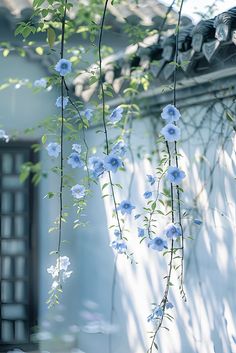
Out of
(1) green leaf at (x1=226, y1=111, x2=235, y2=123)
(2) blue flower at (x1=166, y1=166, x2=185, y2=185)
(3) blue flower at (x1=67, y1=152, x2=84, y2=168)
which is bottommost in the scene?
(2) blue flower at (x1=166, y1=166, x2=185, y2=185)

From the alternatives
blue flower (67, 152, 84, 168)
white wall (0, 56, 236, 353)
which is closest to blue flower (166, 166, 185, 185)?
blue flower (67, 152, 84, 168)

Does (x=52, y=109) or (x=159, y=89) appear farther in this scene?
(x=52, y=109)

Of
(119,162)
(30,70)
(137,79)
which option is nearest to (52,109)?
(30,70)

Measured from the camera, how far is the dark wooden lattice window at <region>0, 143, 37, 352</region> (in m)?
6.24

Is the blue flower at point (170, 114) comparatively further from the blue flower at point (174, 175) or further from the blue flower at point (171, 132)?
the blue flower at point (174, 175)

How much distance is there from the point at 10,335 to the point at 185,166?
8.57 feet

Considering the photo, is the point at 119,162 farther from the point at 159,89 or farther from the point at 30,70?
the point at 30,70

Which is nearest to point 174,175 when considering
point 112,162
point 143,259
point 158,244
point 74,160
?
point 112,162

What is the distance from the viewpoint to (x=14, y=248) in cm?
629

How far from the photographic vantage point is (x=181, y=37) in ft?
13.3

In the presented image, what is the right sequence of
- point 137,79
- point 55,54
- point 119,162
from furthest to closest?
point 55,54 < point 137,79 < point 119,162

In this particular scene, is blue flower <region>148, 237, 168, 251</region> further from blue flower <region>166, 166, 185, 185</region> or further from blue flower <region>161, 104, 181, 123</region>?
blue flower <region>161, 104, 181, 123</region>

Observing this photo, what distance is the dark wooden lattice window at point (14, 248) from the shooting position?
624 cm

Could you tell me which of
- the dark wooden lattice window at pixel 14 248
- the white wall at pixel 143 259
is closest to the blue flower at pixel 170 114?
the white wall at pixel 143 259
